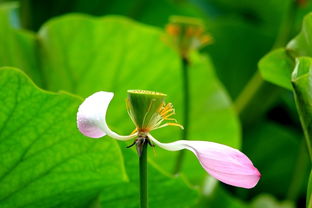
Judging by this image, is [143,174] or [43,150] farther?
[43,150]

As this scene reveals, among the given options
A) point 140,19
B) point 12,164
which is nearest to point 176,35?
point 12,164

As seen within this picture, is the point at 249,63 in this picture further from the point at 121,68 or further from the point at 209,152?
the point at 209,152

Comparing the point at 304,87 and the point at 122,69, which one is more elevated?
the point at 304,87

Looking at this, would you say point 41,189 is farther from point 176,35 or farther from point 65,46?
point 65,46

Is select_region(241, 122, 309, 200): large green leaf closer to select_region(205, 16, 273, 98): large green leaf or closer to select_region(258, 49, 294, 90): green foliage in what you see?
select_region(205, 16, 273, 98): large green leaf

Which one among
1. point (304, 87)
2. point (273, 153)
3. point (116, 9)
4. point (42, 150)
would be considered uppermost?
point (304, 87)

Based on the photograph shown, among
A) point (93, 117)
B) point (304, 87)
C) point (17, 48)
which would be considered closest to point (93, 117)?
point (93, 117)

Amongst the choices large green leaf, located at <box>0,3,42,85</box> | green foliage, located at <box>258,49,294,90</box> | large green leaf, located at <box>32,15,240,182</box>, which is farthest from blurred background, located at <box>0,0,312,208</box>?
green foliage, located at <box>258,49,294,90</box>

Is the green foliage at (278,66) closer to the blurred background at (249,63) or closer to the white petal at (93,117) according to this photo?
the white petal at (93,117)
